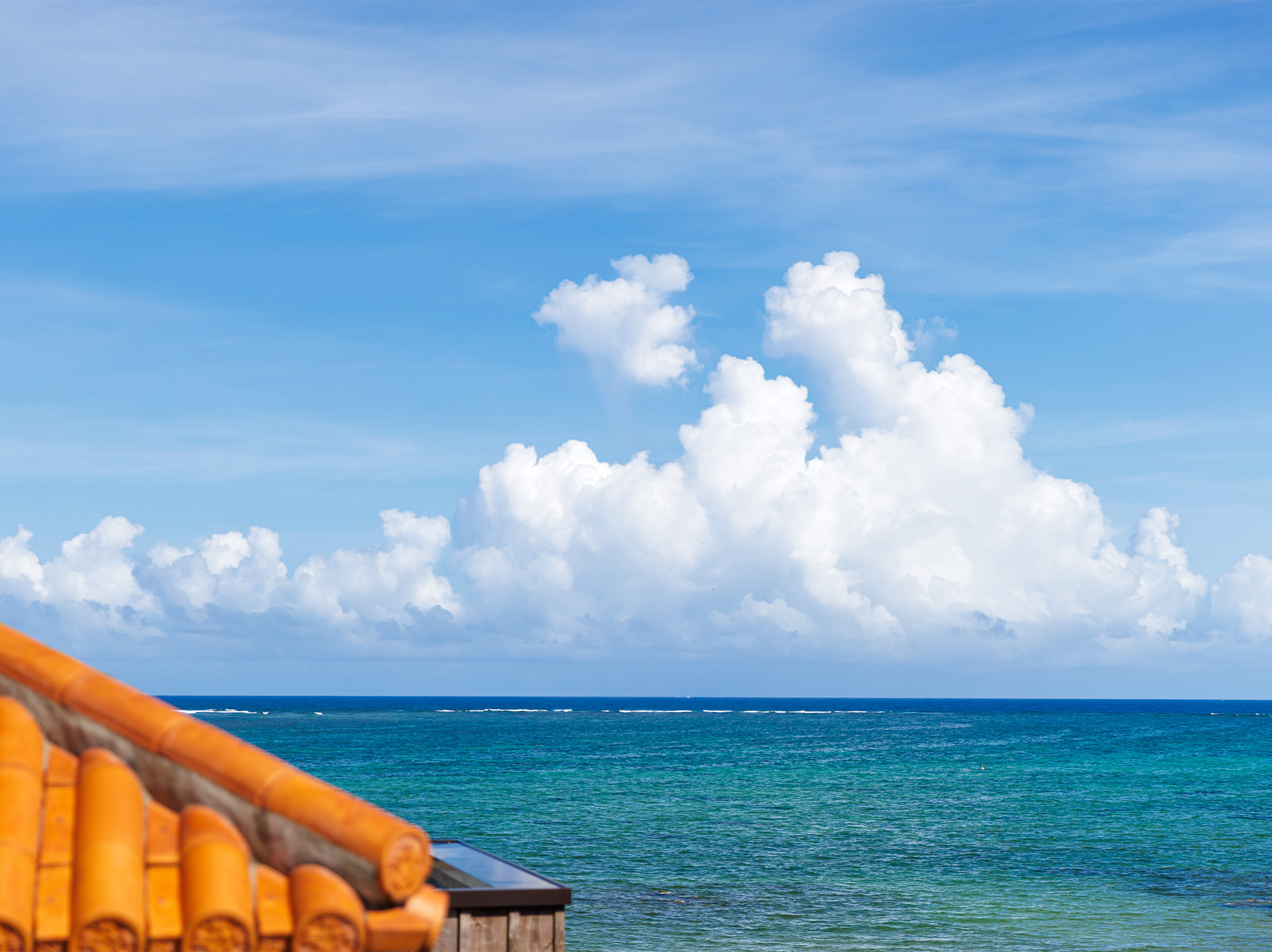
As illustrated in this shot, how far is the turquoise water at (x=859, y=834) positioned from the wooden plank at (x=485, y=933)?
17344mm

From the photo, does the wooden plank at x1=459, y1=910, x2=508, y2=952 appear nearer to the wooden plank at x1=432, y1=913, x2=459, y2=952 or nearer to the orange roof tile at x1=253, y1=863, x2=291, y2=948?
the wooden plank at x1=432, y1=913, x2=459, y2=952

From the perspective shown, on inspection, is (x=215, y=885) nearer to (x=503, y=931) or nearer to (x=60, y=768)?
(x=60, y=768)

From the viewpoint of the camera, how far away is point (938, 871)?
37.9 metres

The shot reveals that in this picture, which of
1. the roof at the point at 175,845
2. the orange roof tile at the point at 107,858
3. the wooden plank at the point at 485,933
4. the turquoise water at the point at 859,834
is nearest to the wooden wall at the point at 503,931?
the wooden plank at the point at 485,933

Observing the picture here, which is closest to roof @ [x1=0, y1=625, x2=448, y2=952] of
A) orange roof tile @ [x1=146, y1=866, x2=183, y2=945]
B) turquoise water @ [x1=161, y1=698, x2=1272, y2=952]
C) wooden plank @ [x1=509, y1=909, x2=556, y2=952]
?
orange roof tile @ [x1=146, y1=866, x2=183, y2=945]

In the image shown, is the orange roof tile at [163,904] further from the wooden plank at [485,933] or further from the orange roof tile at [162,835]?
the wooden plank at [485,933]

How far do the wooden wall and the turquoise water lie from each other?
1729 cm

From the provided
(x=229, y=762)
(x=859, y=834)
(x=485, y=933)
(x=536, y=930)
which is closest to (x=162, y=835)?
(x=229, y=762)

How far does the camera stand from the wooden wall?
930cm

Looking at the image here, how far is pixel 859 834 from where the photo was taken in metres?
46.9

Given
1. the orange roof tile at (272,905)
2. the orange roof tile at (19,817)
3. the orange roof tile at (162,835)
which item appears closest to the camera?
the orange roof tile at (19,817)

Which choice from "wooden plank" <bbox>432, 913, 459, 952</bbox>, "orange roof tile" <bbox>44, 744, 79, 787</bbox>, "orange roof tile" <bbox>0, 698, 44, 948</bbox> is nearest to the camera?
"orange roof tile" <bbox>0, 698, 44, 948</bbox>

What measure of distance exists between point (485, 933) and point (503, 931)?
0.46 ft

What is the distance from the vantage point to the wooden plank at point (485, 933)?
931 centimetres
